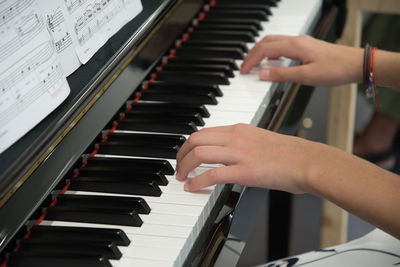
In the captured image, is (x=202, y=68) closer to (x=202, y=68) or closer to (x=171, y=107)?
(x=202, y=68)

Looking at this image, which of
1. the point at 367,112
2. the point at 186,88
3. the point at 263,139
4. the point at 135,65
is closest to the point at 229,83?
the point at 186,88

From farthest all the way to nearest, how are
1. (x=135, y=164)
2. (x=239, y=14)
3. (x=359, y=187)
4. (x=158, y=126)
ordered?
(x=239, y=14) < (x=158, y=126) < (x=135, y=164) < (x=359, y=187)

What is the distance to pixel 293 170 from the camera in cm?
97

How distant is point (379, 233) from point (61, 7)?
2.27ft

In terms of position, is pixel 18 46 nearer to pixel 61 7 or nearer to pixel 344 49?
pixel 61 7

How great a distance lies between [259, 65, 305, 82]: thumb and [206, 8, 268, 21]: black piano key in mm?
283

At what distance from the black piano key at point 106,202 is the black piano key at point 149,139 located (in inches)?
6.3

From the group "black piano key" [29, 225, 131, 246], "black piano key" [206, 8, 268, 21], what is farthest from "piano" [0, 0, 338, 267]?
"black piano key" [206, 8, 268, 21]

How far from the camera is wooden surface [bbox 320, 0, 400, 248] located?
207 centimetres

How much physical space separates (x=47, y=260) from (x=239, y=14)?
94cm

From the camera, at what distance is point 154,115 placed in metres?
1.19

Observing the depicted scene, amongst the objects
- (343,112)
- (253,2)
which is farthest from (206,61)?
(343,112)

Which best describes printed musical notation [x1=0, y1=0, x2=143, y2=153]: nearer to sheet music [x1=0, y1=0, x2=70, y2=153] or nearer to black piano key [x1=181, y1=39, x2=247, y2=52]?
sheet music [x1=0, y1=0, x2=70, y2=153]

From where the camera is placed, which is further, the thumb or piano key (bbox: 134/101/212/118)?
the thumb
